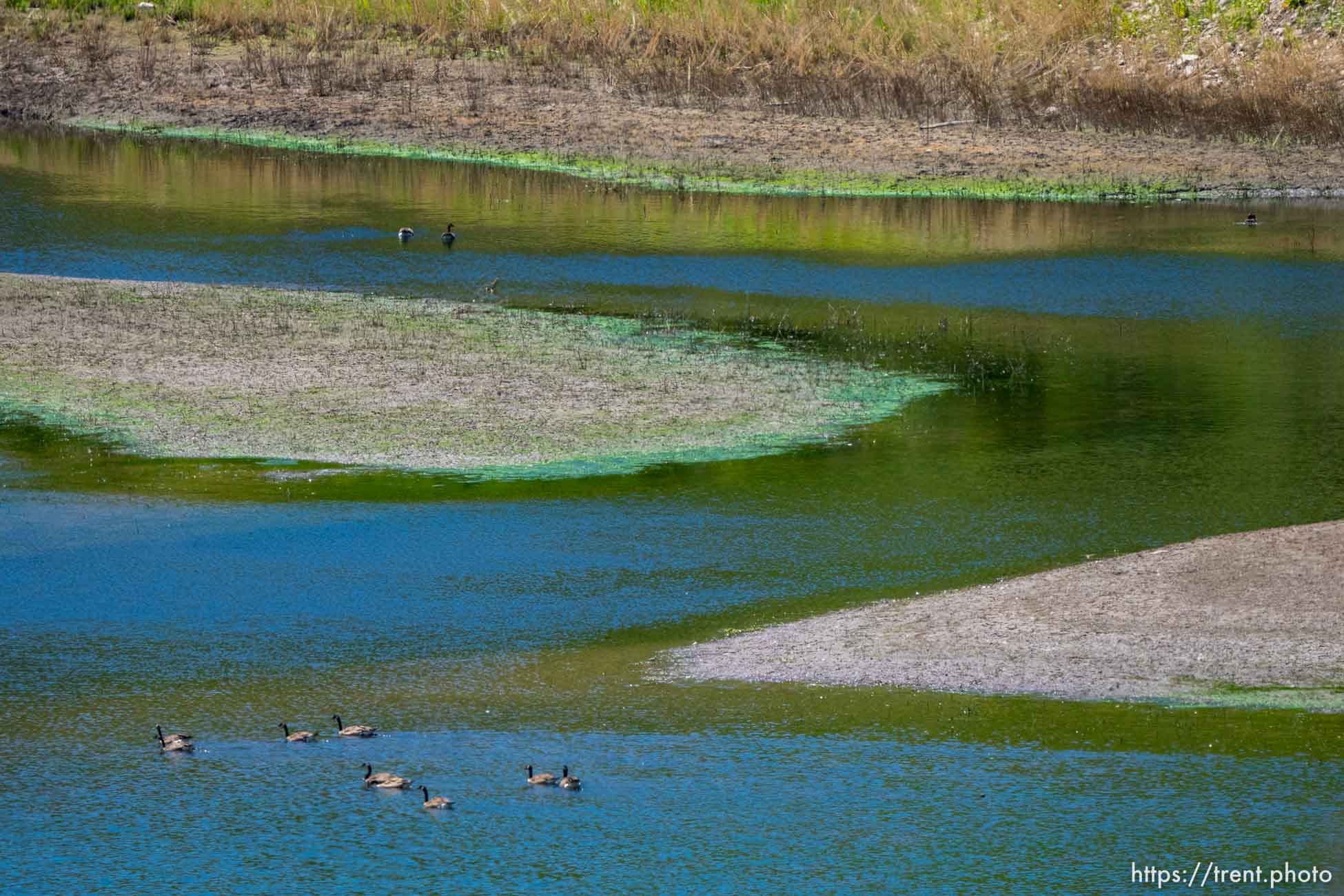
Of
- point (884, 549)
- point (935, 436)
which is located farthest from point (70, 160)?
point (884, 549)

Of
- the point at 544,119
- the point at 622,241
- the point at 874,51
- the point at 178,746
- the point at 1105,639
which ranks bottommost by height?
the point at 178,746

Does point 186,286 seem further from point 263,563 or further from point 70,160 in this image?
point 70,160

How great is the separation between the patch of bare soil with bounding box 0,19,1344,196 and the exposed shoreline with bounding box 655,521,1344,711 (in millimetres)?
15551

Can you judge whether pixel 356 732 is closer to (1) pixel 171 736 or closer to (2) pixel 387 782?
(2) pixel 387 782

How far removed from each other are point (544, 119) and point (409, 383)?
553 inches

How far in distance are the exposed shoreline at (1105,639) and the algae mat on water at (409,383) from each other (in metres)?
3.17

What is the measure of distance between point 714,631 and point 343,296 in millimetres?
8500

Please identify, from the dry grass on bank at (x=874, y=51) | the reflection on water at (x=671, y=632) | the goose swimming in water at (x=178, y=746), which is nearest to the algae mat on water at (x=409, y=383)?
the reflection on water at (x=671, y=632)

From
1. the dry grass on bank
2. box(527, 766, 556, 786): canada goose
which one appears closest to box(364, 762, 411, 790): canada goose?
box(527, 766, 556, 786): canada goose

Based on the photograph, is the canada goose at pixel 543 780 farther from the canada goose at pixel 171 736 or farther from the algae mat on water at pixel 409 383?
the algae mat on water at pixel 409 383

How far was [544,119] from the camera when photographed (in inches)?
1028

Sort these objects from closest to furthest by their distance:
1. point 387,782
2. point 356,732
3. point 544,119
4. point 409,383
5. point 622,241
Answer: point 387,782 → point 356,732 → point 409,383 → point 622,241 → point 544,119

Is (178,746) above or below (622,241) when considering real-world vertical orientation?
below

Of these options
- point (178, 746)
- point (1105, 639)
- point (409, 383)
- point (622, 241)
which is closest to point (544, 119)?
point (622, 241)
